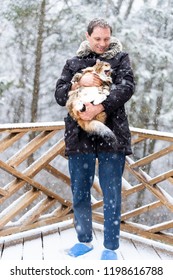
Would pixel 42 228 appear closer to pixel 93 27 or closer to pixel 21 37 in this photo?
pixel 93 27

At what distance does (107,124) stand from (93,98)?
0.71 feet

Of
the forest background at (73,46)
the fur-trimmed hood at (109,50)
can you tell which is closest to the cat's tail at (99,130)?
the fur-trimmed hood at (109,50)

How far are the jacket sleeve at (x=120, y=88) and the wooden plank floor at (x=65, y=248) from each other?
1.14m

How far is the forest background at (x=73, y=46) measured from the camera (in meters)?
10.9

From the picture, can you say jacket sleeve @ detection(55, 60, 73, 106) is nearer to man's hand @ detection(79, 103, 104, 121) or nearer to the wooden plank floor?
man's hand @ detection(79, 103, 104, 121)

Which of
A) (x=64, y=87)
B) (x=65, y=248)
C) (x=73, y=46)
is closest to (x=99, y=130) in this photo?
(x=64, y=87)

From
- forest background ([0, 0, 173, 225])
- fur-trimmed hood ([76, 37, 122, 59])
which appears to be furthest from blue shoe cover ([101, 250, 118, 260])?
forest background ([0, 0, 173, 225])

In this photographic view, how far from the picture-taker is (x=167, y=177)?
3.42 m

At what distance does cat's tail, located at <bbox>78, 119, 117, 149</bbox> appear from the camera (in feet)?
8.59

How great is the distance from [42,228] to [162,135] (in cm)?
127

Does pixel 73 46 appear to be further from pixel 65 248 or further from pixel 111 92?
pixel 111 92

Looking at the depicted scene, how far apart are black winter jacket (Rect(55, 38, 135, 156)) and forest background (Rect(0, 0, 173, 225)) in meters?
7.93

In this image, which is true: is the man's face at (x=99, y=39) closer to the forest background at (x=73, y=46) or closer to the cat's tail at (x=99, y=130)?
the cat's tail at (x=99, y=130)

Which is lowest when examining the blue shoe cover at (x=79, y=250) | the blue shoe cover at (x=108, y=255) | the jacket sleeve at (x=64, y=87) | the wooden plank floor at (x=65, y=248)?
the wooden plank floor at (x=65, y=248)
